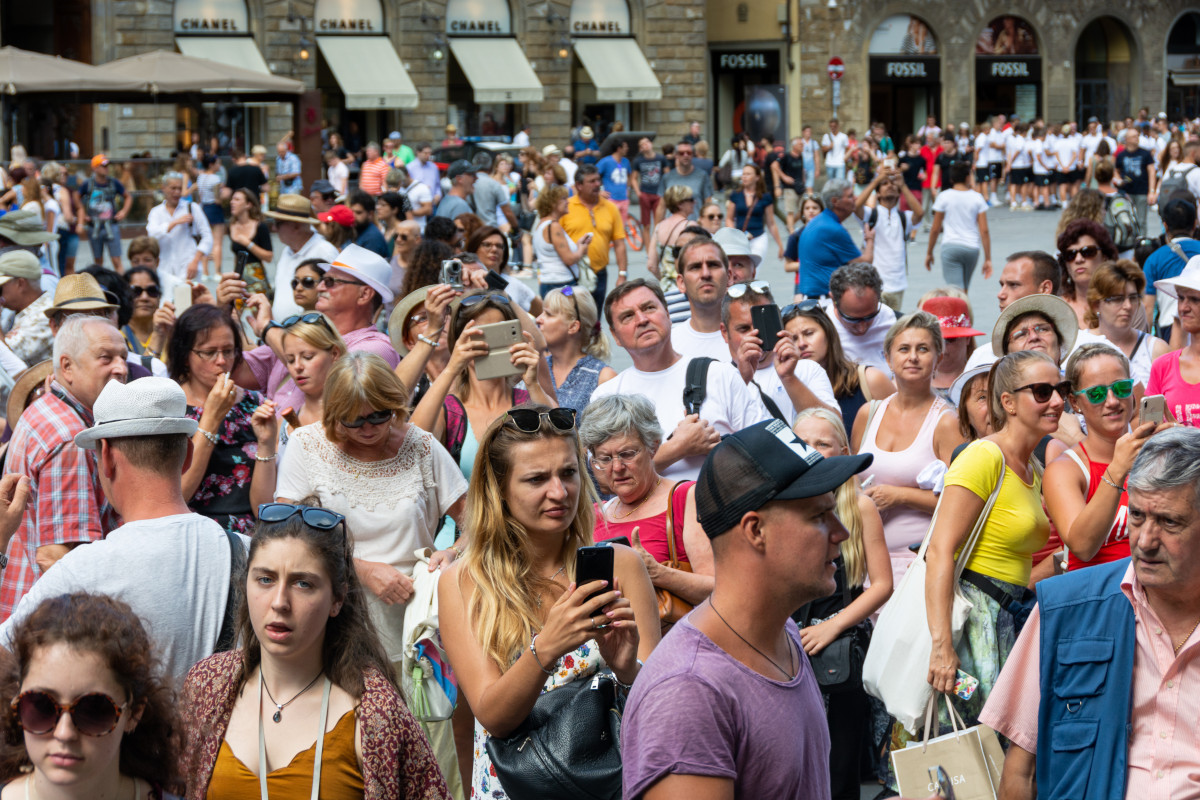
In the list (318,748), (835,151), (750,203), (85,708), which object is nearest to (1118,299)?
(318,748)

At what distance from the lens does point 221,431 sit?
16.4 ft

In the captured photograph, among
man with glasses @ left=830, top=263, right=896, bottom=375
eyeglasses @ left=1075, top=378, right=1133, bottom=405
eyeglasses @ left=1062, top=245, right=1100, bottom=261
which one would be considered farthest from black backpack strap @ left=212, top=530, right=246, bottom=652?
eyeglasses @ left=1062, top=245, right=1100, bottom=261

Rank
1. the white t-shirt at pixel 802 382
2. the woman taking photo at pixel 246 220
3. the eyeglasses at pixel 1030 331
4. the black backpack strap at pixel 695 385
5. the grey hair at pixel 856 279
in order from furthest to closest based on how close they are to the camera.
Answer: the woman taking photo at pixel 246 220
the grey hair at pixel 856 279
the white t-shirt at pixel 802 382
the eyeglasses at pixel 1030 331
the black backpack strap at pixel 695 385

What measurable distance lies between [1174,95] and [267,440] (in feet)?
150

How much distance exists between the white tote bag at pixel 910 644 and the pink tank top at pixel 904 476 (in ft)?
2.50

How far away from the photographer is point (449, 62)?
38688mm

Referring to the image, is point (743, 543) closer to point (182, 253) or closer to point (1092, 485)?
point (1092, 485)

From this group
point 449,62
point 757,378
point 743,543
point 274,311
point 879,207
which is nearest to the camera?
point 743,543

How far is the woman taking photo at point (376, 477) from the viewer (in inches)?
177

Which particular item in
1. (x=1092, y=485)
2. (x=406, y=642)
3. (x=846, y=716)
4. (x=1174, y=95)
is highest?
(x=1174, y=95)

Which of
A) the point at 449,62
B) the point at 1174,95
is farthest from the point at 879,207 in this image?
the point at 1174,95

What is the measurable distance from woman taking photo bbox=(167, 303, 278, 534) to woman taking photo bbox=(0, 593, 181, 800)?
2.07 meters

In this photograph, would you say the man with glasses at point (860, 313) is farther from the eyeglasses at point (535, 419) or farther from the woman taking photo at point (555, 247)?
the woman taking photo at point (555, 247)

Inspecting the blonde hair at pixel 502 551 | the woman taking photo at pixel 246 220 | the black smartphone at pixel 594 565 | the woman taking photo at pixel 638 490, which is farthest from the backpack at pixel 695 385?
the woman taking photo at pixel 246 220
